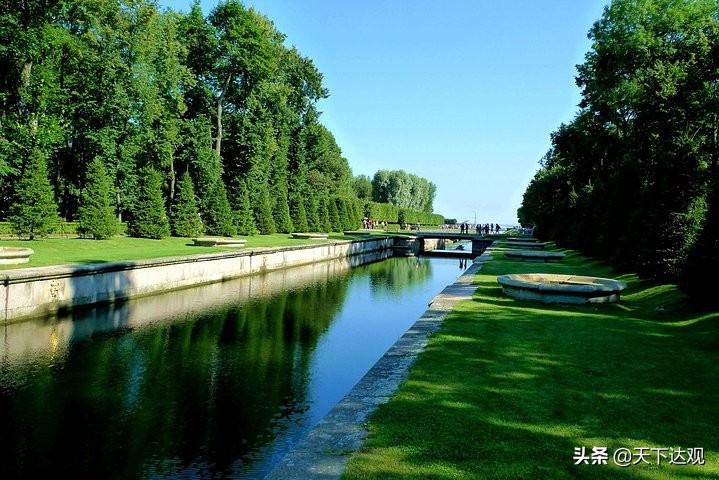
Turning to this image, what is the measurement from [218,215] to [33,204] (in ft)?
51.9

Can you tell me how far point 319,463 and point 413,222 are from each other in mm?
105509

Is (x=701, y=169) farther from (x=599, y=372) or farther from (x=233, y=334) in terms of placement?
(x=233, y=334)

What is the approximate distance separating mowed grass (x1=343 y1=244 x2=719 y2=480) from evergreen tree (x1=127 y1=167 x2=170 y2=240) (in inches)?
972

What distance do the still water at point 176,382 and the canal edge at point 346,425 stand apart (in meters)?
1.34

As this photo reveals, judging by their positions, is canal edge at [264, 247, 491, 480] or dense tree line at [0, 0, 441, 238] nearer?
canal edge at [264, 247, 491, 480]

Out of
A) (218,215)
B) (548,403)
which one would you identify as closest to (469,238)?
(218,215)

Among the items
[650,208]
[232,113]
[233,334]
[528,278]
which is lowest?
[233,334]

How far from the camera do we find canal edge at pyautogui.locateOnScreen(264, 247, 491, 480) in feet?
16.3

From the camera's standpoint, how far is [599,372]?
8203 millimetres

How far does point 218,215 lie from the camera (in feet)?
128

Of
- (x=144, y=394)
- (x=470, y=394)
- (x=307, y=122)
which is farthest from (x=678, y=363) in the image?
(x=307, y=122)

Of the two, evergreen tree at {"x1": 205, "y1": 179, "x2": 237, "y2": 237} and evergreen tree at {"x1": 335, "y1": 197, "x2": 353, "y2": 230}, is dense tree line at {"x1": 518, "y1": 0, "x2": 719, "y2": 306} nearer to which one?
evergreen tree at {"x1": 205, "y1": 179, "x2": 237, "y2": 237}

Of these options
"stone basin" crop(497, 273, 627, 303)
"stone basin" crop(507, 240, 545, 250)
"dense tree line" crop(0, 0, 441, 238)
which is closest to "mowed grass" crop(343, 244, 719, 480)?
"stone basin" crop(497, 273, 627, 303)

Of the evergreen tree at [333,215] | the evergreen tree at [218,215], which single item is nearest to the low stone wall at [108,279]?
the evergreen tree at [218,215]
